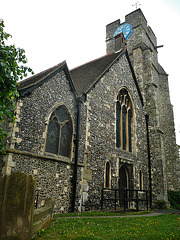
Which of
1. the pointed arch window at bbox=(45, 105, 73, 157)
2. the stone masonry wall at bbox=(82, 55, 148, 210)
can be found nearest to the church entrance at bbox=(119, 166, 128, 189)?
the stone masonry wall at bbox=(82, 55, 148, 210)

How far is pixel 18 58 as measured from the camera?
22.4 feet

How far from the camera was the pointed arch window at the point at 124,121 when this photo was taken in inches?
580

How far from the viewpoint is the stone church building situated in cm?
888

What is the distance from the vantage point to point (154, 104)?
1861cm

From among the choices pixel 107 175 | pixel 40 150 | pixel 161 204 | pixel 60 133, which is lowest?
pixel 161 204

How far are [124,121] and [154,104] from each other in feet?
14.8

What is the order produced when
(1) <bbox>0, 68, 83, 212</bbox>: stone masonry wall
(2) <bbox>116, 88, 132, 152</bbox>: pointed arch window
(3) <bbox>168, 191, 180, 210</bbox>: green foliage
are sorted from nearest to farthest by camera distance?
1. (1) <bbox>0, 68, 83, 212</bbox>: stone masonry wall
2. (2) <bbox>116, 88, 132, 152</bbox>: pointed arch window
3. (3) <bbox>168, 191, 180, 210</bbox>: green foliage

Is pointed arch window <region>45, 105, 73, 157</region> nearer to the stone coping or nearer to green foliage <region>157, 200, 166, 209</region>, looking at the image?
the stone coping

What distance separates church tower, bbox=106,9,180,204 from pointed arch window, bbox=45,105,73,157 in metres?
9.02

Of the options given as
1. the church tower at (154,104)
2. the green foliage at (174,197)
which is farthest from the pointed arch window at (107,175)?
the green foliage at (174,197)

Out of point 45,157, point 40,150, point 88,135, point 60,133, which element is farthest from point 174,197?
point 40,150

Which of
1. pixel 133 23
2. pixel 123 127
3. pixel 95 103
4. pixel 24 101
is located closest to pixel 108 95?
pixel 95 103

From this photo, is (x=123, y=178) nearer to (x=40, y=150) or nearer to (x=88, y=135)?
(x=88, y=135)

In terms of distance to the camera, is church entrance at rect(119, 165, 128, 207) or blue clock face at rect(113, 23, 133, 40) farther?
blue clock face at rect(113, 23, 133, 40)
